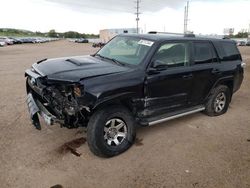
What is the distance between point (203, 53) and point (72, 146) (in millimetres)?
3212

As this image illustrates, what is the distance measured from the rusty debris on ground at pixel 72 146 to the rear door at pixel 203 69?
92.5 inches

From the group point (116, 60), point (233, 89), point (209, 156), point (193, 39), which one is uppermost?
point (193, 39)

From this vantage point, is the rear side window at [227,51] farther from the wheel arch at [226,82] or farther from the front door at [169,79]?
the front door at [169,79]

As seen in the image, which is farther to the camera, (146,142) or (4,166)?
(146,142)

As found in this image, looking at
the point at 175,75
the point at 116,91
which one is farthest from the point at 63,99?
the point at 175,75

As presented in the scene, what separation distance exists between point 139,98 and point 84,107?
3.25 ft

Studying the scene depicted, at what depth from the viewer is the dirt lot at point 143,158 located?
3201 mm

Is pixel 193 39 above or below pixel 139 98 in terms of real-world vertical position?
above

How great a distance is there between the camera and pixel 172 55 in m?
4.41

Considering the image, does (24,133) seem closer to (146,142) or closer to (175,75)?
(146,142)

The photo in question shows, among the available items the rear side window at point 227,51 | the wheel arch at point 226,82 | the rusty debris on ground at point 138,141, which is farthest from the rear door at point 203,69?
the rusty debris on ground at point 138,141

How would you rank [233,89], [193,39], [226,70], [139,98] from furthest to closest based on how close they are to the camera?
1. [233,89]
2. [226,70]
3. [193,39]
4. [139,98]

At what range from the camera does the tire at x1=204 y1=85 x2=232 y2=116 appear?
17.5 ft

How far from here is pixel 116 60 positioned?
4.38 m
